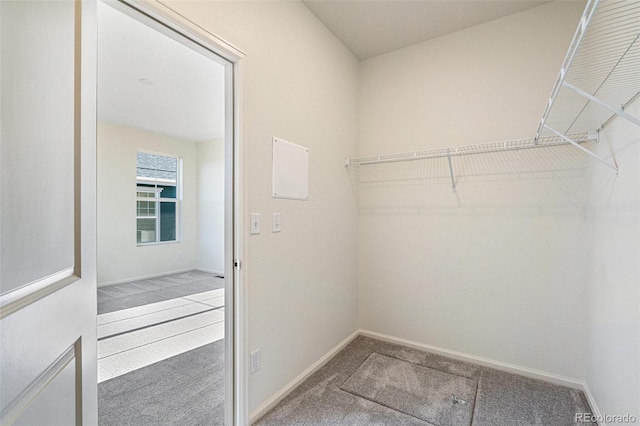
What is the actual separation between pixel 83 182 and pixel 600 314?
2.63 m

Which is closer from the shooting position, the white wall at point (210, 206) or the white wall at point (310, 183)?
the white wall at point (310, 183)

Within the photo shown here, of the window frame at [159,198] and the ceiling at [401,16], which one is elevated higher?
the ceiling at [401,16]

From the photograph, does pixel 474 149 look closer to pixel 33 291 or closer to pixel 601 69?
pixel 601 69

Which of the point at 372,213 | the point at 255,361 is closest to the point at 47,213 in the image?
the point at 255,361

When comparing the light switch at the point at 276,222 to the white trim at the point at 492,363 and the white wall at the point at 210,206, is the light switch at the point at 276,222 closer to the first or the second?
the white trim at the point at 492,363

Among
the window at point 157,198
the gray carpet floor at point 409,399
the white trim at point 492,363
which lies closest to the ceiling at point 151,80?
the window at point 157,198

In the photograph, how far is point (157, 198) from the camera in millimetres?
5871

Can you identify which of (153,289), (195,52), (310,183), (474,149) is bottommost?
(153,289)

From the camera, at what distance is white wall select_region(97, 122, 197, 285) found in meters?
4.96

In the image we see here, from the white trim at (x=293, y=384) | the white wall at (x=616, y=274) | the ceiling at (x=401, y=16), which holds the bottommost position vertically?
the white trim at (x=293, y=384)

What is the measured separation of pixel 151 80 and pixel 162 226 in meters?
3.53

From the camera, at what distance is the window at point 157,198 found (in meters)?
5.57

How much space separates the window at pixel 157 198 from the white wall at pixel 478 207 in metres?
4.67

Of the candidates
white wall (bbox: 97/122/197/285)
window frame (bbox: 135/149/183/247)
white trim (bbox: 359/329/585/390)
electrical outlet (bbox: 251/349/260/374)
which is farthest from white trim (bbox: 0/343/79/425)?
window frame (bbox: 135/149/183/247)
